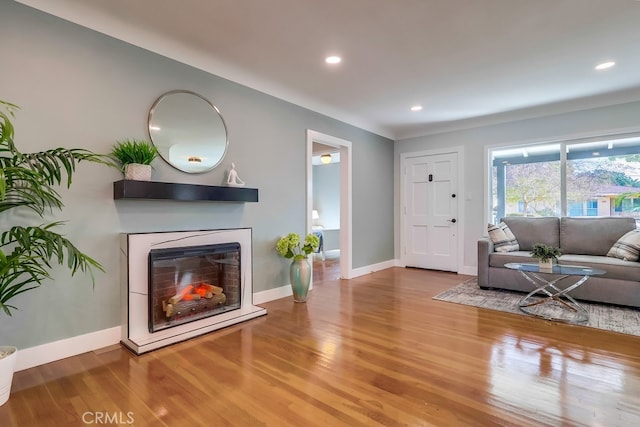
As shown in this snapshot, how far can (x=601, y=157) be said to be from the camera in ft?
14.2

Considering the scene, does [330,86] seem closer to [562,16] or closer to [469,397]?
[562,16]

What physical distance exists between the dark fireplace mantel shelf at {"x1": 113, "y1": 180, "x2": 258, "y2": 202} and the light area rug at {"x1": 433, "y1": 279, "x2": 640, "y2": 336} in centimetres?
259

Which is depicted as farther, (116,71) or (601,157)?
(601,157)

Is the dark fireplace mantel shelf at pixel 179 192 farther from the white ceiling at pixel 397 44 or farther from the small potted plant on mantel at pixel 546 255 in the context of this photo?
the small potted plant on mantel at pixel 546 255

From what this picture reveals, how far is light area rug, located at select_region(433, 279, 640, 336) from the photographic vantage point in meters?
2.88

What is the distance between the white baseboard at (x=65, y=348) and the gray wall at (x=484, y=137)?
4.75 metres

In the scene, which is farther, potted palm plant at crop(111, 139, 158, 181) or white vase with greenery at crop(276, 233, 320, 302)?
white vase with greenery at crop(276, 233, 320, 302)

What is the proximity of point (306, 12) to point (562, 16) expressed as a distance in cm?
196

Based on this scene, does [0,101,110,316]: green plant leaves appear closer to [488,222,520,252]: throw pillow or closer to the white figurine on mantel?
the white figurine on mantel

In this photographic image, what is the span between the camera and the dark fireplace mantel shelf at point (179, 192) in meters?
2.43

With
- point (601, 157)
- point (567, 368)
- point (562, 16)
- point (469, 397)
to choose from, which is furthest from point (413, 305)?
point (601, 157)

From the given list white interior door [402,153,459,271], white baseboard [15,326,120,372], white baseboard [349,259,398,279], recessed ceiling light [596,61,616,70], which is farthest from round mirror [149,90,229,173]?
recessed ceiling light [596,61,616,70]

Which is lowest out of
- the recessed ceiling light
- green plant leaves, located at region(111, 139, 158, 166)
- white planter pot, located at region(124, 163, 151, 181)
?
white planter pot, located at region(124, 163, 151, 181)

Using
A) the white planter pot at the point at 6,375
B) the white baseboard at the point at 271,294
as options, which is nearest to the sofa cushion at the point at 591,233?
the white baseboard at the point at 271,294
